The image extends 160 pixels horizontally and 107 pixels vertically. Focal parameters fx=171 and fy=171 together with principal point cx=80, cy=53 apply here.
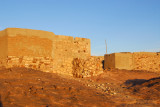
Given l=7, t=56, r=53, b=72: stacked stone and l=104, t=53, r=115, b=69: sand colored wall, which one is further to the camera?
l=104, t=53, r=115, b=69: sand colored wall

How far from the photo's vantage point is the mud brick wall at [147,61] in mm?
17539

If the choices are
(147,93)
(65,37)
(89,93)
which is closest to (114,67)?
(65,37)

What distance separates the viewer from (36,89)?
20.3 ft

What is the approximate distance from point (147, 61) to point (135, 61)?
1479mm

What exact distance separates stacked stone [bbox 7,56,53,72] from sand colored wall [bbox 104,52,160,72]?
25.9ft

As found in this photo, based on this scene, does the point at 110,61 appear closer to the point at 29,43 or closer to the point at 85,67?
the point at 85,67

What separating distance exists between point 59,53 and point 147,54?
35.8ft

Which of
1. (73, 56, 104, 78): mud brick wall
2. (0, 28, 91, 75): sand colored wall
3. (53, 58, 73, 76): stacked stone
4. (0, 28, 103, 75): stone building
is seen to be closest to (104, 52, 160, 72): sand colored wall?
(73, 56, 104, 78): mud brick wall

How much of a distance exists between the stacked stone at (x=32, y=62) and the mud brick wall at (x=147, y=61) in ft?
33.4

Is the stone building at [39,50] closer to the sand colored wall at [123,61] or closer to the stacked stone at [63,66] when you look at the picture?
the stacked stone at [63,66]

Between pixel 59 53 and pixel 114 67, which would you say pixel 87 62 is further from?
pixel 114 67

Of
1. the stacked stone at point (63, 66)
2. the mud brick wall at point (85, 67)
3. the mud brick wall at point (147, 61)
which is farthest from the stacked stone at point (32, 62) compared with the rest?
the mud brick wall at point (147, 61)

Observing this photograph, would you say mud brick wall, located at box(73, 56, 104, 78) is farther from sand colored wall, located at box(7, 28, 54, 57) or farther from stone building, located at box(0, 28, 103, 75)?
sand colored wall, located at box(7, 28, 54, 57)

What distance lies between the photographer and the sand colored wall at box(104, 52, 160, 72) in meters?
16.5
